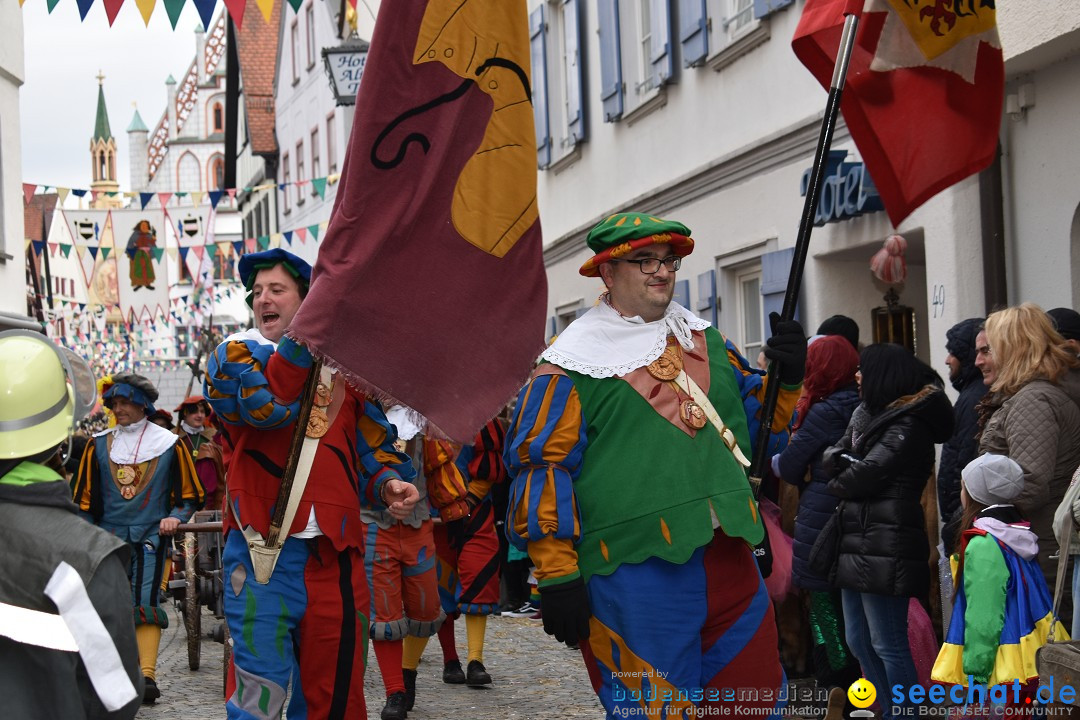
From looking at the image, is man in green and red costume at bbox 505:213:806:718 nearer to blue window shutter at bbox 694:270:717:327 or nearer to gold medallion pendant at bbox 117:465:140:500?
gold medallion pendant at bbox 117:465:140:500

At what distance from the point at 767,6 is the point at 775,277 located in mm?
2111

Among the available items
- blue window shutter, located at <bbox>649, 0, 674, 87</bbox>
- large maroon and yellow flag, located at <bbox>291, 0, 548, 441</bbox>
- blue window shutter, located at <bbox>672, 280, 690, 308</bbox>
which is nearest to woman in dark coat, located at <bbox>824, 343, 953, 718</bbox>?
large maroon and yellow flag, located at <bbox>291, 0, 548, 441</bbox>

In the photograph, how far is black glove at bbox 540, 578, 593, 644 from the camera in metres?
4.51

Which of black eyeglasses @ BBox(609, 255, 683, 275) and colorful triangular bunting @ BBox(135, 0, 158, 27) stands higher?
colorful triangular bunting @ BBox(135, 0, 158, 27)

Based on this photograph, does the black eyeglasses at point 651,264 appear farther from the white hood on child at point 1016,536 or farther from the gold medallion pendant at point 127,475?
the gold medallion pendant at point 127,475

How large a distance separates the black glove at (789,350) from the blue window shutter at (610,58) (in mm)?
11293

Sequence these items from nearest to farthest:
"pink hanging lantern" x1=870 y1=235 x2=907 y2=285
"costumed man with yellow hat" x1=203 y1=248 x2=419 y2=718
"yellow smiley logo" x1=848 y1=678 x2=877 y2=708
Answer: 1. "costumed man with yellow hat" x1=203 y1=248 x2=419 y2=718
2. "yellow smiley logo" x1=848 y1=678 x2=877 y2=708
3. "pink hanging lantern" x1=870 y1=235 x2=907 y2=285

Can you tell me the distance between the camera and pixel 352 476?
5.60 metres

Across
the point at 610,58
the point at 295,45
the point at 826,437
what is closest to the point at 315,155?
the point at 295,45

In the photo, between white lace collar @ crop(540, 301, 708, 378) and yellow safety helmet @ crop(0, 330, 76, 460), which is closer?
yellow safety helmet @ crop(0, 330, 76, 460)

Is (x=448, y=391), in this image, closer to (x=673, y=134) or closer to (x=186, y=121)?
(x=673, y=134)

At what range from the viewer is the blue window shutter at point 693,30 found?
43.9ft

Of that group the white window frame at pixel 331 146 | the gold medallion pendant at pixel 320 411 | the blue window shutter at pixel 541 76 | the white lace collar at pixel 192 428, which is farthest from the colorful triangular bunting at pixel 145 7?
the white window frame at pixel 331 146

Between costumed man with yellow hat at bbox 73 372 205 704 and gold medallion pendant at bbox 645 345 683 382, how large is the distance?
5.31m
